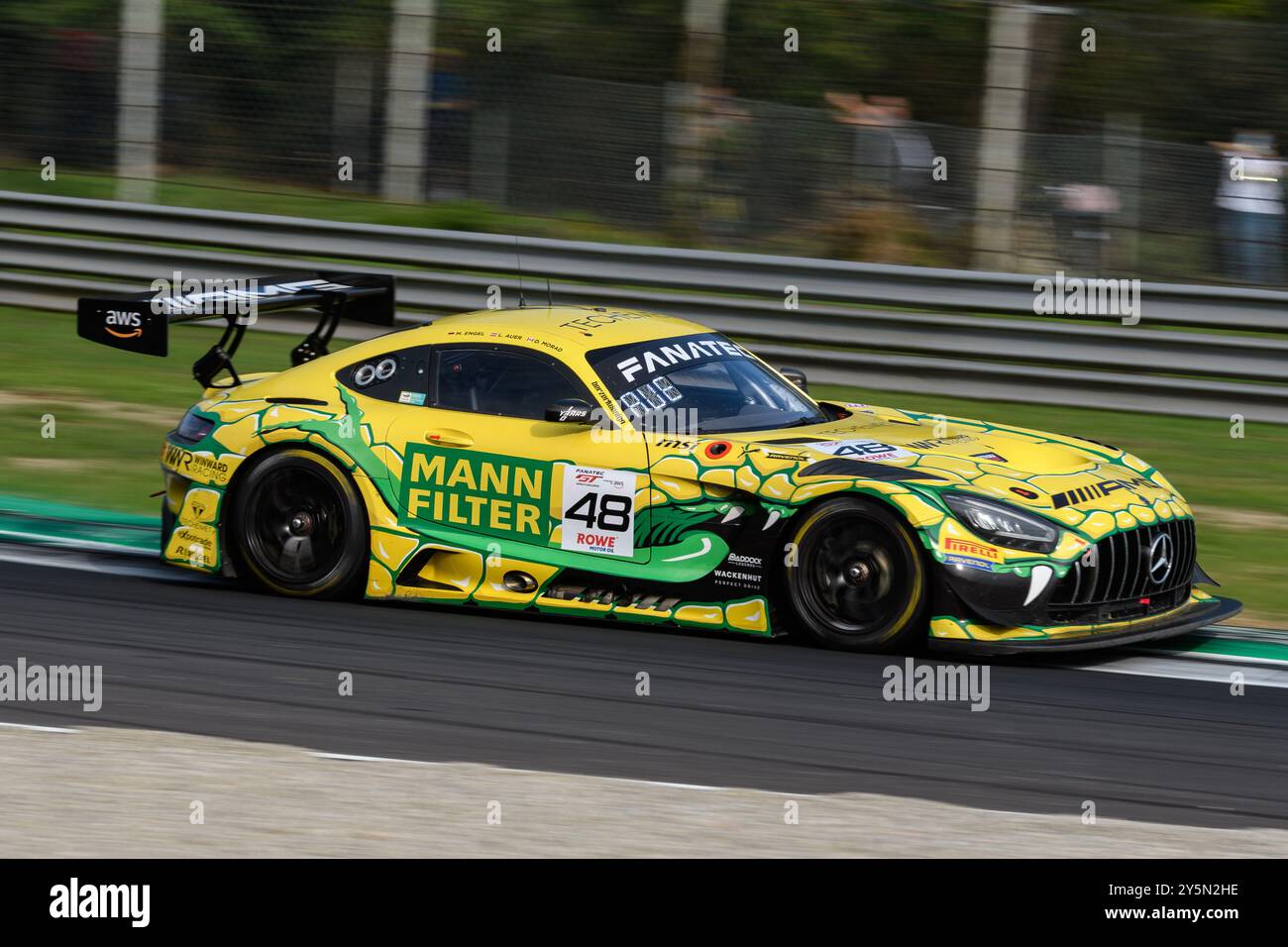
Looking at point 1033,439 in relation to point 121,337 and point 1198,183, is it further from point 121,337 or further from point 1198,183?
point 1198,183

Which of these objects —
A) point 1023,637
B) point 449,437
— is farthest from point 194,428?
point 1023,637

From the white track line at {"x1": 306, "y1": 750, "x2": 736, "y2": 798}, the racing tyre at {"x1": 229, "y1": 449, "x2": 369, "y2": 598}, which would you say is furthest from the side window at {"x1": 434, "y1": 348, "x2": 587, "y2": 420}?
the white track line at {"x1": 306, "y1": 750, "x2": 736, "y2": 798}

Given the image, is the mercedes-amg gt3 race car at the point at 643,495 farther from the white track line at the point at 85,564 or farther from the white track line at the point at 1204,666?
the white track line at the point at 85,564

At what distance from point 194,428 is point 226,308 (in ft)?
1.97

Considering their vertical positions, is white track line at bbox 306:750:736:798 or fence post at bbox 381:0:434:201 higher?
fence post at bbox 381:0:434:201

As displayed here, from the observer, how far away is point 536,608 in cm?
789

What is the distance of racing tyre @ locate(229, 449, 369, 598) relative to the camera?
8.22 metres

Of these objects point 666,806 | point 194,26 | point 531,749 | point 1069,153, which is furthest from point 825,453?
point 194,26

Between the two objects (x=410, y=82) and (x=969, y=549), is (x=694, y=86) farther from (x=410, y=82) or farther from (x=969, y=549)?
(x=969, y=549)

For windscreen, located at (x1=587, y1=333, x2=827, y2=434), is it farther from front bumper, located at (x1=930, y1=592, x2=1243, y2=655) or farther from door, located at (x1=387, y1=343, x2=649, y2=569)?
front bumper, located at (x1=930, y1=592, x2=1243, y2=655)

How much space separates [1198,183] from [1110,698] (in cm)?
694

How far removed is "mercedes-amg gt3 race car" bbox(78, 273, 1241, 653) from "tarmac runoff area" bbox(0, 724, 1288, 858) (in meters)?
1.86

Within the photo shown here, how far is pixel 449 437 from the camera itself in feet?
26.5

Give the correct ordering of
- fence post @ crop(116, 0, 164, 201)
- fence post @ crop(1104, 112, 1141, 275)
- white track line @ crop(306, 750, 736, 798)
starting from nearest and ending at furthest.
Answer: white track line @ crop(306, 750, 736, 798) < fence post @ crop(1104, 112, 1141, 275) < fence post @ crop(116, 0, 164, 201)
